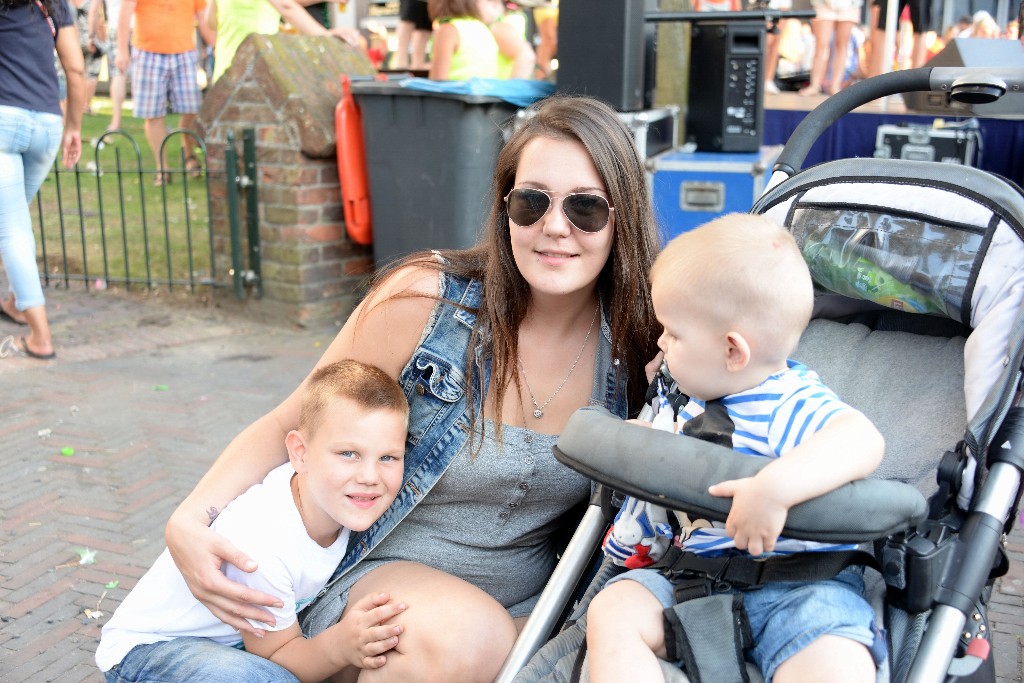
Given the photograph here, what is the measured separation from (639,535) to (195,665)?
3.14 feet

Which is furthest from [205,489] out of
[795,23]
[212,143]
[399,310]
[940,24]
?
[795,23]

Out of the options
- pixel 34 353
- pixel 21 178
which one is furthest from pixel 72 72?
pixel 34 353

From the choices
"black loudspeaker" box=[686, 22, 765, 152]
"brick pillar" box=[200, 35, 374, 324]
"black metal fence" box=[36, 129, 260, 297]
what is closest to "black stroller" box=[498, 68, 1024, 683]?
"black loudspeaker" box=[686, 22, 765, 152]

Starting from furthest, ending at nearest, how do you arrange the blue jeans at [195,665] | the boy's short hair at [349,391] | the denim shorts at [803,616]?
the boy's short hair at [349,391] → the blue jeans at [195,665] → the denim shorts at [803,616]

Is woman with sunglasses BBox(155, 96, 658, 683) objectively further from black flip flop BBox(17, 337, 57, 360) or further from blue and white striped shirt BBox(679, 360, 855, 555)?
black flip flop BBox(17, 337, 57, 360)

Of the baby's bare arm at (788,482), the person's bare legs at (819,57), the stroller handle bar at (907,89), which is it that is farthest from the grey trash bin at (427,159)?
the person's bare legs at (819,57)

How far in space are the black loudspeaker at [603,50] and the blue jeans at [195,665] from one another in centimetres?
389

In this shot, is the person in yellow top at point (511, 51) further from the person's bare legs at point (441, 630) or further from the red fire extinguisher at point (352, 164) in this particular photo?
the person's bare legs at point (441, 630)

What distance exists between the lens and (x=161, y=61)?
9266 millimetres

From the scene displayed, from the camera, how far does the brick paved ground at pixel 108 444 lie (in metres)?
3.28

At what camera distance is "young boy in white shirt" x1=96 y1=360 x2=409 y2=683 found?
217cm

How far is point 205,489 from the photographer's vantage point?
2.31m

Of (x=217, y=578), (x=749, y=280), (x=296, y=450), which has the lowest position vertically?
(x=217, y=578)

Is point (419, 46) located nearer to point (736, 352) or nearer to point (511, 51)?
point (511, 51)
